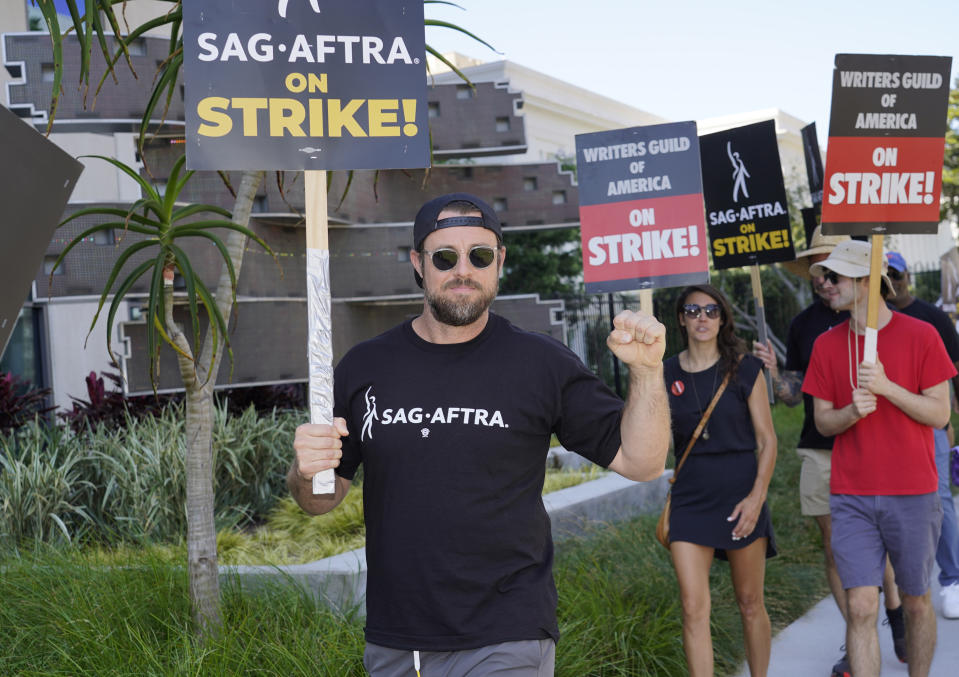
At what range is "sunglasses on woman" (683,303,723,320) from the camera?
5.27 m

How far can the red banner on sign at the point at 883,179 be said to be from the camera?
5.30 meters

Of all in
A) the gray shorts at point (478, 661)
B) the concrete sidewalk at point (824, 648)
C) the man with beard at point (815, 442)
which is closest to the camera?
the gray shorts at point (478, 661)

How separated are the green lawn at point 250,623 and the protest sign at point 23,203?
1663 millimetres

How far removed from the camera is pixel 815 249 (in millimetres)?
6895

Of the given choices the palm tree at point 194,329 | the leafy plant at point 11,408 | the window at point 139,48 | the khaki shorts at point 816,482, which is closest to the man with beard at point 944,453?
the khaki shorts at point 816,482

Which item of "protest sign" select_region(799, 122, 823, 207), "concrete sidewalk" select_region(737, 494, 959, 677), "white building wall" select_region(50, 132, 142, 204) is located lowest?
"concrete sidewalk" select_region(737, 494, 959, 677)

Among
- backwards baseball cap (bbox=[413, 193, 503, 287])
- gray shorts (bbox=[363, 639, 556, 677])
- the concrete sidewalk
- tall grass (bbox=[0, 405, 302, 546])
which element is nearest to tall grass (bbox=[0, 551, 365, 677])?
gray shorts (bbox=[363, 639, 556, 677])

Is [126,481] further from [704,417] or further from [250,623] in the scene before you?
[704,417]

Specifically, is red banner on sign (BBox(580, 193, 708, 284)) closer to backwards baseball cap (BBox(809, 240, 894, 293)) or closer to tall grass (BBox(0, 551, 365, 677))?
backwards baseball cap (BBox(809, 240, 894, 293))

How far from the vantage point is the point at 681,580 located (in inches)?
197

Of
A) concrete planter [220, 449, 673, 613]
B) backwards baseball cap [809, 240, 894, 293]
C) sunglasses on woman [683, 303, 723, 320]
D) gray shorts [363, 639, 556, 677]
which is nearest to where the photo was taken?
gray shorts [363, 639, 556, 677]

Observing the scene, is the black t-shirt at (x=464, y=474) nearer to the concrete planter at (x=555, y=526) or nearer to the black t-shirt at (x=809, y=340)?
the concrete planter at (x=555, y=526)

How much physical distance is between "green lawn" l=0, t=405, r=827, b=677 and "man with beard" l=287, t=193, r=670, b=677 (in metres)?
1.41

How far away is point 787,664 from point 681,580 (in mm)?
1379
